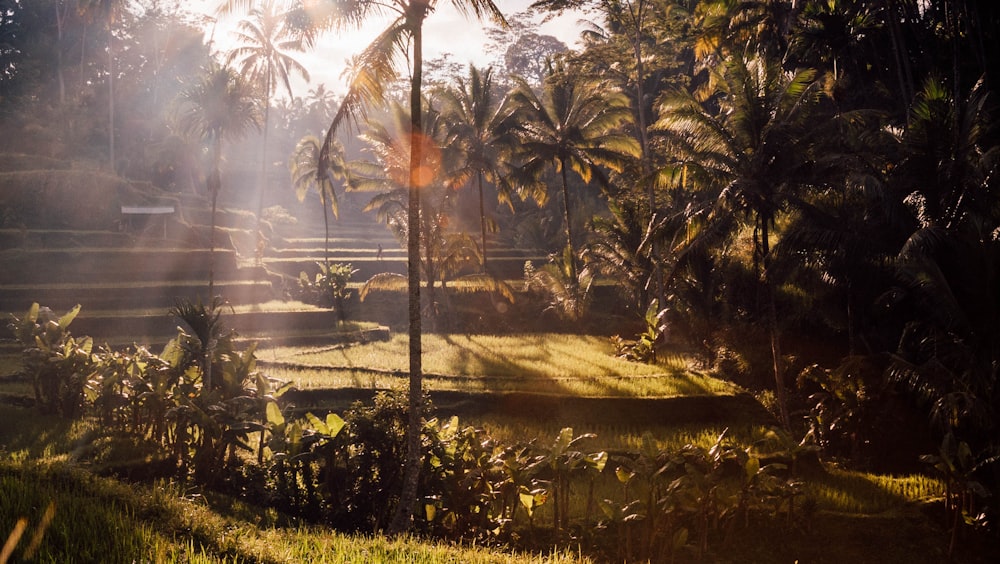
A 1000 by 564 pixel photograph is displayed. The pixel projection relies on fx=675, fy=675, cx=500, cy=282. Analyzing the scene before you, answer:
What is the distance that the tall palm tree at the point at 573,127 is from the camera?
23.8 metres

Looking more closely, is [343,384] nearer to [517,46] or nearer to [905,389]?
[905,389]

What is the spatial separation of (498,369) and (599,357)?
137 inches

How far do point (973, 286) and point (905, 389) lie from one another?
9.38 ft

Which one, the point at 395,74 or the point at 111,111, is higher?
the point at 111,111

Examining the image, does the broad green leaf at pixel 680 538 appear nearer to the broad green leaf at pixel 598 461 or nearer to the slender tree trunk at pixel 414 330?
the broad green leaf at pixel 598 461

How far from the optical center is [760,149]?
13.0m

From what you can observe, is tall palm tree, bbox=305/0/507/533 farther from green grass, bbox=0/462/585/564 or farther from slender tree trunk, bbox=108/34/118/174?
slender tree trunk, bbox=108/34/118/174

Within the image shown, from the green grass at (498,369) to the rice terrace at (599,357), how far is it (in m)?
0.16

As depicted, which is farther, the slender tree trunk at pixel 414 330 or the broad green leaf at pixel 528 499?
the broad green leaf at pixel 528 499

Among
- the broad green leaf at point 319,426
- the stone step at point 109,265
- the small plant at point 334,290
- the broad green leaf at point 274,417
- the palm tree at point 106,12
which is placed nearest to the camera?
the broad green leaf at point 319,426

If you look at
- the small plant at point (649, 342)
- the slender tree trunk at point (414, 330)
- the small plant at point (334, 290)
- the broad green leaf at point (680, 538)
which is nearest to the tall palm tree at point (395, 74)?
the slender tree trunk at point (414, 330)

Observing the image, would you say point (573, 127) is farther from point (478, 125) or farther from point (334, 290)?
point (334, 290)

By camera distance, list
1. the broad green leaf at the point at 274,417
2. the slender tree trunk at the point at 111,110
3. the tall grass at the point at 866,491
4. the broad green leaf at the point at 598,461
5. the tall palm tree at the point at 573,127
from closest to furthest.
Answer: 1. the broad green leaf at the point at 598,461
2. the broad green leaf at the point at 274,417
3. the tall grass at the point at 866,491
4. the tall palm tree at the point at 573,127
5. the slender tree trunk at the point at 111,110

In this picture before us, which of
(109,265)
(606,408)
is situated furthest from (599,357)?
(109,265)
